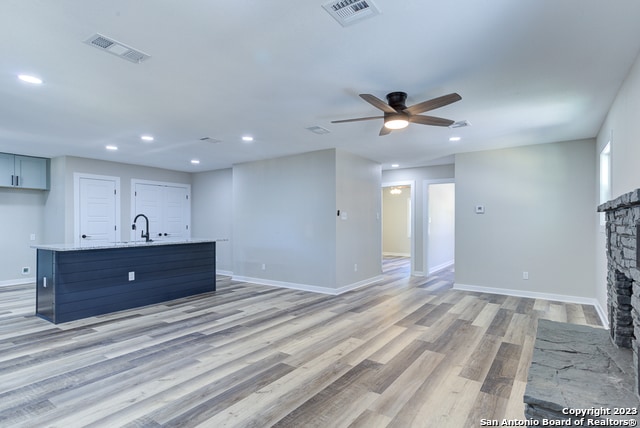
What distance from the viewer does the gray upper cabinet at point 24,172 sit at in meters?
6.19

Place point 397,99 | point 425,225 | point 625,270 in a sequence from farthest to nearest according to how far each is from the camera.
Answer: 1. point 425,225
2. point 397,99
3. point 625,270

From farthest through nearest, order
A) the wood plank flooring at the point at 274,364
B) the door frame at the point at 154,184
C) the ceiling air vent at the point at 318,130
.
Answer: the door frame at the point at 154,184, the ceiling air vent at the point at 318,130, the wood plank flooring at the point at 274,364

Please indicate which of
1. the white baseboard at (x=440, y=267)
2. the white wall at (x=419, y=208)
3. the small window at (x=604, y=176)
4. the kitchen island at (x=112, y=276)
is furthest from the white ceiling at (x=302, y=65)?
the white baseboard at (x=440, y=267)

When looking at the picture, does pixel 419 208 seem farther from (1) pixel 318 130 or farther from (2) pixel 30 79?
(2) pixel 30 79

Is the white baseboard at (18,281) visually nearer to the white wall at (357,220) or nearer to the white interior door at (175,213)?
the white interior door at (175,213)

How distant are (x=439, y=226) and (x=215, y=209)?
18.8ft

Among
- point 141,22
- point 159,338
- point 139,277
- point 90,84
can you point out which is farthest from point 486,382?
point 139,277

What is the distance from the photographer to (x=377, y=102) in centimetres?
294

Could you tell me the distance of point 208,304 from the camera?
504 cm

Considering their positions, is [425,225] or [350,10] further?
[425,225]

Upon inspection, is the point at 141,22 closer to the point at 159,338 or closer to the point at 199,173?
the point at 159,338

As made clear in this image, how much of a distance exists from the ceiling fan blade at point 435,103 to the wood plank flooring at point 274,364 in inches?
91.1

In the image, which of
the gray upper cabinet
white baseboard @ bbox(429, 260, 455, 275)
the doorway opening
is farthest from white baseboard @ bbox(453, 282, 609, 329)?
the gray upper cabinet

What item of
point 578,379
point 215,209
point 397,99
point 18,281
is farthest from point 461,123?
point 18,281
